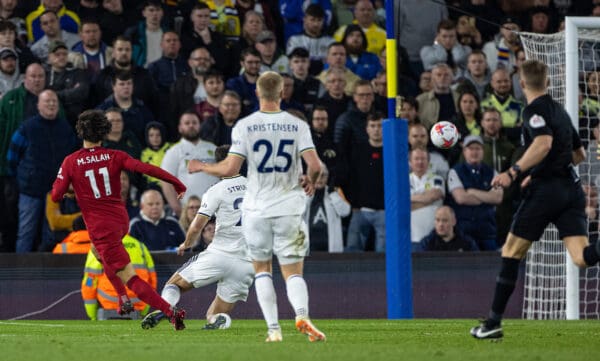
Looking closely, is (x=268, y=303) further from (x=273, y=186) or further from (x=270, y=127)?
(x=270, y=127)

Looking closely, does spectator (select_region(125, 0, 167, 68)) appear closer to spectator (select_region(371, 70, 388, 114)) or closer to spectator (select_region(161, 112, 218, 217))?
spectator (select_region(161, 112, 218, 217))

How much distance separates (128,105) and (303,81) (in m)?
2.71

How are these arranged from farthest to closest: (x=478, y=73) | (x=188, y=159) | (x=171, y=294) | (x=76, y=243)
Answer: (x=478, y=73) → (x=188, y=159) → (x=76, y=243) → (x=171, y=294)

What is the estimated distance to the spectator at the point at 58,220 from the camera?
15.5 meters

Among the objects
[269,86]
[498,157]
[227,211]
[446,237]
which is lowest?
[446,237]

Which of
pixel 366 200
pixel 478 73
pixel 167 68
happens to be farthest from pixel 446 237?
pixel 167 68

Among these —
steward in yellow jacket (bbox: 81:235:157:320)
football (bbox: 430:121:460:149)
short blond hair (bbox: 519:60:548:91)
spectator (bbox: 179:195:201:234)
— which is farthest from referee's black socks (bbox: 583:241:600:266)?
spectator (bbox: 179:195:201:234)

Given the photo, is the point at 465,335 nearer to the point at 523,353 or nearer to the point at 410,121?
the point at 523,353

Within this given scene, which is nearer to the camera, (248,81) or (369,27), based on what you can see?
(248,81)

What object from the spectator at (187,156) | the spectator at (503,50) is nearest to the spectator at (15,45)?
the spectator at (187,156)

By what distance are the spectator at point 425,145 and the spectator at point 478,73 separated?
1.59 meters

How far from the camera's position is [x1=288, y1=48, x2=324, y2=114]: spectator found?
1744cm

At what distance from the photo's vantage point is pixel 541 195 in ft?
31.1

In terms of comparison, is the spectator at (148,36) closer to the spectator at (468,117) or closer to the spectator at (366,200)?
the spectator at (366,200)
